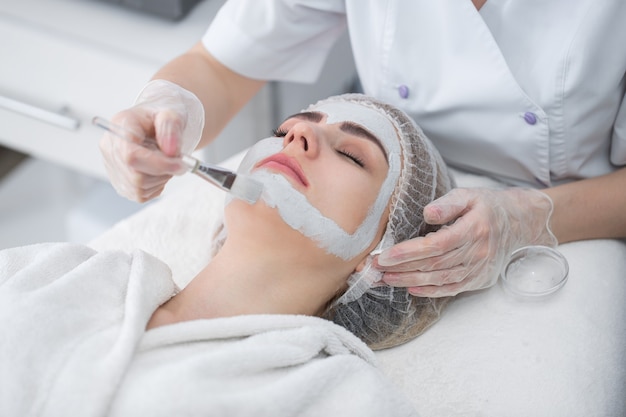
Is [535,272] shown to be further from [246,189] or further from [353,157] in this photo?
[246,189]

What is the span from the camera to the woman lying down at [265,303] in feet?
3.07

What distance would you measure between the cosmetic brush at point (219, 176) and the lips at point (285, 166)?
0.14 feet

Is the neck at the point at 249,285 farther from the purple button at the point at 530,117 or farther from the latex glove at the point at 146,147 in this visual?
the purple button at the point at 530,117

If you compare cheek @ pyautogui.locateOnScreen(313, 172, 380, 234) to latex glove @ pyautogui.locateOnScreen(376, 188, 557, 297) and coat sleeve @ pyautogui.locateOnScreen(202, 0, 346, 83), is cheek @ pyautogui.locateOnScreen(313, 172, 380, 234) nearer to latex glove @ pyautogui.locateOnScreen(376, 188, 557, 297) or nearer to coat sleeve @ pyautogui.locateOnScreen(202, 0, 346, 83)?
latex glove @ pyautogui.locateOnScreen(376, 188, 557, 297)

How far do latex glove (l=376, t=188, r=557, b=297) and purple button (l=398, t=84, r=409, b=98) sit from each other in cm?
24

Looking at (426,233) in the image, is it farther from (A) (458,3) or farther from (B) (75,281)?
(B) (75,281)

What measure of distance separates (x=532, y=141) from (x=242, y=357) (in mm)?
631

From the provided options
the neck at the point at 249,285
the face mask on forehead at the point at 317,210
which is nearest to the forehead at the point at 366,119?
the face mask on forehead at the point at 317,210

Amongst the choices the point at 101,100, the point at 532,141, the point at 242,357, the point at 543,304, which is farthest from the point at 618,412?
the point at 101,100

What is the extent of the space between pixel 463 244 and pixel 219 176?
39cm

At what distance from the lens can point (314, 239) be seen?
1.12 meters

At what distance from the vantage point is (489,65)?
49.3 inches

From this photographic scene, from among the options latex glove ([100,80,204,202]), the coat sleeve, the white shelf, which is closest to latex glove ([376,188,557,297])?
latex glove ([100,80,204,202])

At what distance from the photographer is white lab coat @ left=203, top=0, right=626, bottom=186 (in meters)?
1.21
